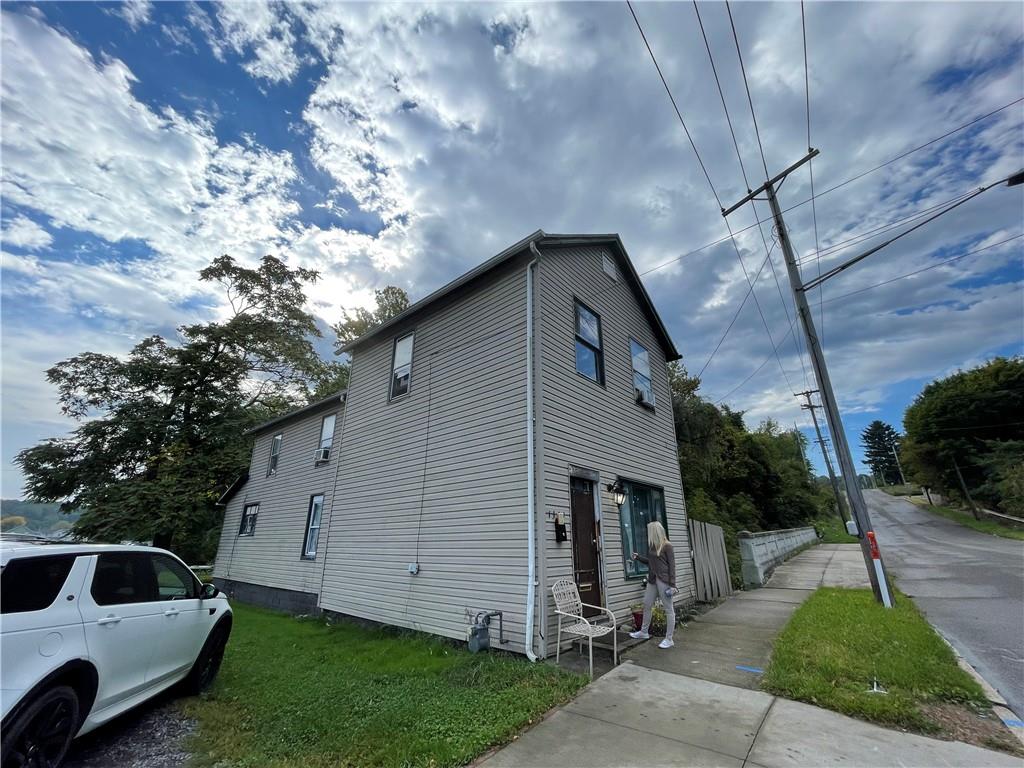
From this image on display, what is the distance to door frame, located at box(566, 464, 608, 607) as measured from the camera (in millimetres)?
6746

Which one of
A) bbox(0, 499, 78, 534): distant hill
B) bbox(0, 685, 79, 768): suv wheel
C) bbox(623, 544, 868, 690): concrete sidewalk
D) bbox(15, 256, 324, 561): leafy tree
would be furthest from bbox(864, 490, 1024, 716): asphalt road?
bbox(0, 499, 78, 534): distant hill

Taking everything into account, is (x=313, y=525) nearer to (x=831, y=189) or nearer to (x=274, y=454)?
(x=274, y=454)

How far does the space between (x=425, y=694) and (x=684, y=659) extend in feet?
11.3

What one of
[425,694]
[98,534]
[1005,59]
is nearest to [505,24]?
[1005,59]

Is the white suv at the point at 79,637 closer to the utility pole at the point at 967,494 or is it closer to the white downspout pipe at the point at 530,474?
the white downspout pipe at the point at 530,474

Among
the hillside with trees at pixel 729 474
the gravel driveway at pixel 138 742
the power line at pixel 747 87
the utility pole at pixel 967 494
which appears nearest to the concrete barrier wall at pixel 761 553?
the hillside with trees at pixel 729 474

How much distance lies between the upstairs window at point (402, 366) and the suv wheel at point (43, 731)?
21.3ft

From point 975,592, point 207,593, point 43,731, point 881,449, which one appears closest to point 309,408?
point 207,593

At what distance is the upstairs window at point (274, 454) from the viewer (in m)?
14.1

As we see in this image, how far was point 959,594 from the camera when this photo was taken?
9.37m

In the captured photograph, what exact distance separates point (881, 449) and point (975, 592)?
324 feet

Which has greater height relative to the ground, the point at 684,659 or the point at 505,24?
the point at 505,24

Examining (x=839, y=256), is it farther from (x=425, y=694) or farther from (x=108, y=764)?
(x=108, y=764)

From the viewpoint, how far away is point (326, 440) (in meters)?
12.1
